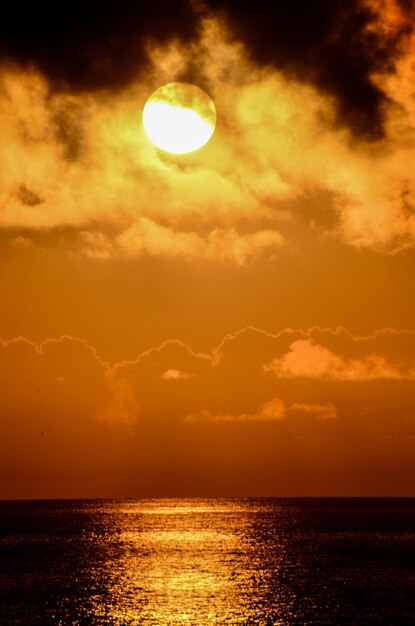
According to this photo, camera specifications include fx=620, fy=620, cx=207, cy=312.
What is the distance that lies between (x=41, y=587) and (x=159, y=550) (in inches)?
1795

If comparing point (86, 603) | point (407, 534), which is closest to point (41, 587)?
point (86, 603)

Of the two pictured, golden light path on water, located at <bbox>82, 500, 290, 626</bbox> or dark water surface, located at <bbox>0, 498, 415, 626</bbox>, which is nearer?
golden light path on water, located at <bbox>82, 500, 290, 626</bbox>

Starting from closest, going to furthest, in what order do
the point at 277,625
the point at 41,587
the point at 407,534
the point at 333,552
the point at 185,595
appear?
the point at 277,625, the point at 185,595, the point at 41,587, the point at 333,552, the point at 407,534

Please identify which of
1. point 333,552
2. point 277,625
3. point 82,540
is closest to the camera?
point 277,625

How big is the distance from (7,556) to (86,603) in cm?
4324

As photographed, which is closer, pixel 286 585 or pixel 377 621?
pixel 377 621

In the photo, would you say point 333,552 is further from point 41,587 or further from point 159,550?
point 41,587

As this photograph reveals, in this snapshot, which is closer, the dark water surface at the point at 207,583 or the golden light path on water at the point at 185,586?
the golden light path on water at the point at 185,586

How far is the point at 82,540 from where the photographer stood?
429 ft

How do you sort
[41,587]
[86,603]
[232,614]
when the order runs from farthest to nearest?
[41,587]
[86,603]
[232,614]

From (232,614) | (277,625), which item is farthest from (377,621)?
(232,614)

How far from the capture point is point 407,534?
144125 millimetres

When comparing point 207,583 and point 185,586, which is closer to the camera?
point 185,586

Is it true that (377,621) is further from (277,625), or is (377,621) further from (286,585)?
(286,585)
